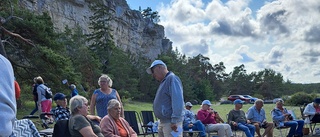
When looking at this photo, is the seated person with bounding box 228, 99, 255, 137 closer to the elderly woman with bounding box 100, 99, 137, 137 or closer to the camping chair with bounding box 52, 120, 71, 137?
the elderly woman with bounding box 100, 99, 137, 137

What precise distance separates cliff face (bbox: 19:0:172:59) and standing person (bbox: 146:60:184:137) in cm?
2394

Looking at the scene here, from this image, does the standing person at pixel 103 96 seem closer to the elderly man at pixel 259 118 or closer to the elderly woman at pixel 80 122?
the elderly woman at pixel 80 122

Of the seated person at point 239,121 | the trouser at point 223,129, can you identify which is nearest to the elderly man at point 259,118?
the seated person at point 239,121

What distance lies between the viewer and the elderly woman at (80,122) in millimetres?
3658

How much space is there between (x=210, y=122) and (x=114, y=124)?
4044mm

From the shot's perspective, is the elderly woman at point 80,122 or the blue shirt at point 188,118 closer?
the elderly woman at point 80,122

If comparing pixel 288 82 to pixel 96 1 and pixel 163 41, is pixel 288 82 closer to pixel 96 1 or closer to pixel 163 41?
pixel 163 41

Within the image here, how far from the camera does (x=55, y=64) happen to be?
14289mm

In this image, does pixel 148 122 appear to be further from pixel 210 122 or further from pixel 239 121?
pixel 239 121

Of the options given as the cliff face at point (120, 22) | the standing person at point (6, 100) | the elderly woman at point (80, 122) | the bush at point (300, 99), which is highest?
the cliff face at point (120, 22)

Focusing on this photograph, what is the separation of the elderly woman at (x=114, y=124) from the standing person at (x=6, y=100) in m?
3.23

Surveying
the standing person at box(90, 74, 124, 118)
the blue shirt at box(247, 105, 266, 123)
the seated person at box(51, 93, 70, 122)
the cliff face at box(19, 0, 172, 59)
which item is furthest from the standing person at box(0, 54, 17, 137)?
the cliff face at box(19, 0, 172, 59)

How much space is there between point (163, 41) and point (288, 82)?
32471mm

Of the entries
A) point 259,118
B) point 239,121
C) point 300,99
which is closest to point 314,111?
point 259,118
